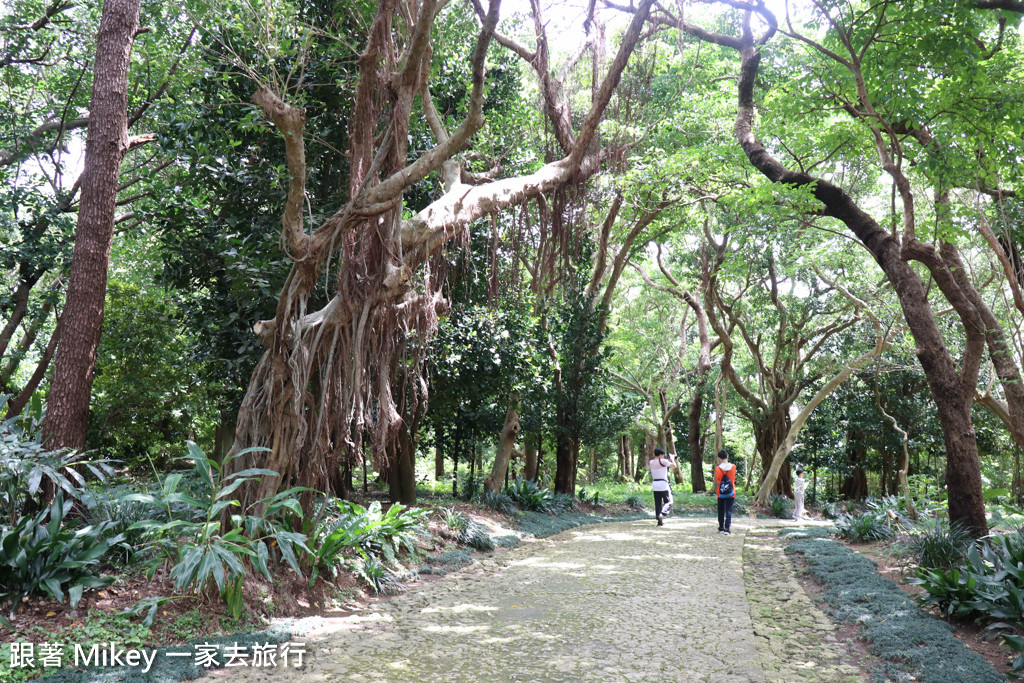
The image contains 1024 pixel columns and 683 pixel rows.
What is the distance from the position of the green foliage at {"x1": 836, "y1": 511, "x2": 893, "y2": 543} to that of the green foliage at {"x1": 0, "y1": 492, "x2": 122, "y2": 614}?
34.3ft

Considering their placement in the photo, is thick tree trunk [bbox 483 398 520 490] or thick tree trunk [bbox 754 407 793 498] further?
thick tree trunk [bbox 754 407 793 498]

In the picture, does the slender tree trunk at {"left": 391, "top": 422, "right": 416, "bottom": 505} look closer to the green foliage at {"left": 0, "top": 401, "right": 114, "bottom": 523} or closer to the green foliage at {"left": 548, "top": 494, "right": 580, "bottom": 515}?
the green foliage at {"left": 548, "top": 494, "right": 580, "bottom": 515}

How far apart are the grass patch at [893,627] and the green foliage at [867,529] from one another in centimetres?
222

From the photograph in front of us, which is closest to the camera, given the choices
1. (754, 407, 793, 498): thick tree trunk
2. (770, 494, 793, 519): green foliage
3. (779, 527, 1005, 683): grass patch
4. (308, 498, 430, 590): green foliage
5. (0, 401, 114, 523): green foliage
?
(779, 527, 1005, 683): grass patch

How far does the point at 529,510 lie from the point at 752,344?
33.5 feet

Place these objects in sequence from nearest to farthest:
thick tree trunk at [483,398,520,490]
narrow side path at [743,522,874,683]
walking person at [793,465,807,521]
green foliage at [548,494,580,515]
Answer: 1. narrow side path at [743,522,874,683]
2. green foliage at [548,494,580,515]
3. thick tree trunk at [483,398,520,490]
4. walking person at [793,465,807,521]

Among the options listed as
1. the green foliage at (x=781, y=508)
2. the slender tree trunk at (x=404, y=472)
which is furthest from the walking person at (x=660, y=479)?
the green foliage at (x=781, y=508)

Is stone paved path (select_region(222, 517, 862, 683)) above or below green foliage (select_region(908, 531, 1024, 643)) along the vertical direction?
below

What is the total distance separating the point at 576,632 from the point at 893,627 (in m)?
2.57

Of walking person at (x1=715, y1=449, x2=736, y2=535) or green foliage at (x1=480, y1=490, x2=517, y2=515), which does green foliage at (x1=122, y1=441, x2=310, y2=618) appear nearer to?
green foliage at (x1=480, y1=490, x2=517, y2=515)

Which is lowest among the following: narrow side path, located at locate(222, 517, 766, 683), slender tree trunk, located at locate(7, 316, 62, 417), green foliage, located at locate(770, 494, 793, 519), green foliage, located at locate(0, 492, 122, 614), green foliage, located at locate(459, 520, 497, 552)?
green foliage, located at locate(770, 494, 793, 519)

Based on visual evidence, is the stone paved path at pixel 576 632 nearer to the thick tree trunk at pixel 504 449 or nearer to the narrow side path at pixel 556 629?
the narrow side path at pixel 556 629

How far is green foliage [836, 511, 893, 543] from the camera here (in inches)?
406

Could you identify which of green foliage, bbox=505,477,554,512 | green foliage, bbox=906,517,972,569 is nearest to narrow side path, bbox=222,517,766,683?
green foliage, bbox=906,517,972,569
